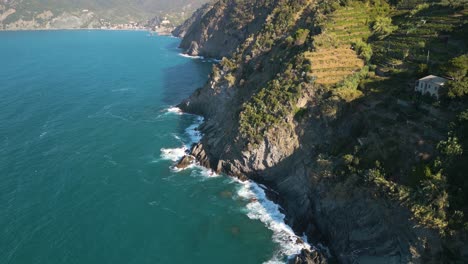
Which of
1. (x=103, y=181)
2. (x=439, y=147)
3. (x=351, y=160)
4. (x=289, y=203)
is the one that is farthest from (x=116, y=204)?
(x=439, y=147)

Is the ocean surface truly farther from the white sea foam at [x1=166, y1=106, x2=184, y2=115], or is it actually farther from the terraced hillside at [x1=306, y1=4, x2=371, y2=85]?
the terraced hillside at [x1=306, y1=4, x2=371, y2=85]

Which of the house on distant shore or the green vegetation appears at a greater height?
the green vegetation

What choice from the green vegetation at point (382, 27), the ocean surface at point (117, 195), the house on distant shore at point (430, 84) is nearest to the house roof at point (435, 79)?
the house on distant shore at point (430, 84)

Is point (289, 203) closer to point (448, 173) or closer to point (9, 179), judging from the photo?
point (448, 173)

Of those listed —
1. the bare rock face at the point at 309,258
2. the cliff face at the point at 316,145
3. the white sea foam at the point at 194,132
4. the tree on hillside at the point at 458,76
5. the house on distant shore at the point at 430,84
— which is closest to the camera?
the cliff face at the point at 316,145

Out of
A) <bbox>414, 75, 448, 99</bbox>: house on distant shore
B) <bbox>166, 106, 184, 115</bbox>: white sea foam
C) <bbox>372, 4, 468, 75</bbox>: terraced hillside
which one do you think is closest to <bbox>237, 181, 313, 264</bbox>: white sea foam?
<bbox>414, 75, 448, 99</bbox>: house on distant shore

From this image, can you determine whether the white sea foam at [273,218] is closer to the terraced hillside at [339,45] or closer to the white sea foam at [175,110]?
the terraced hillside at [339,45]
